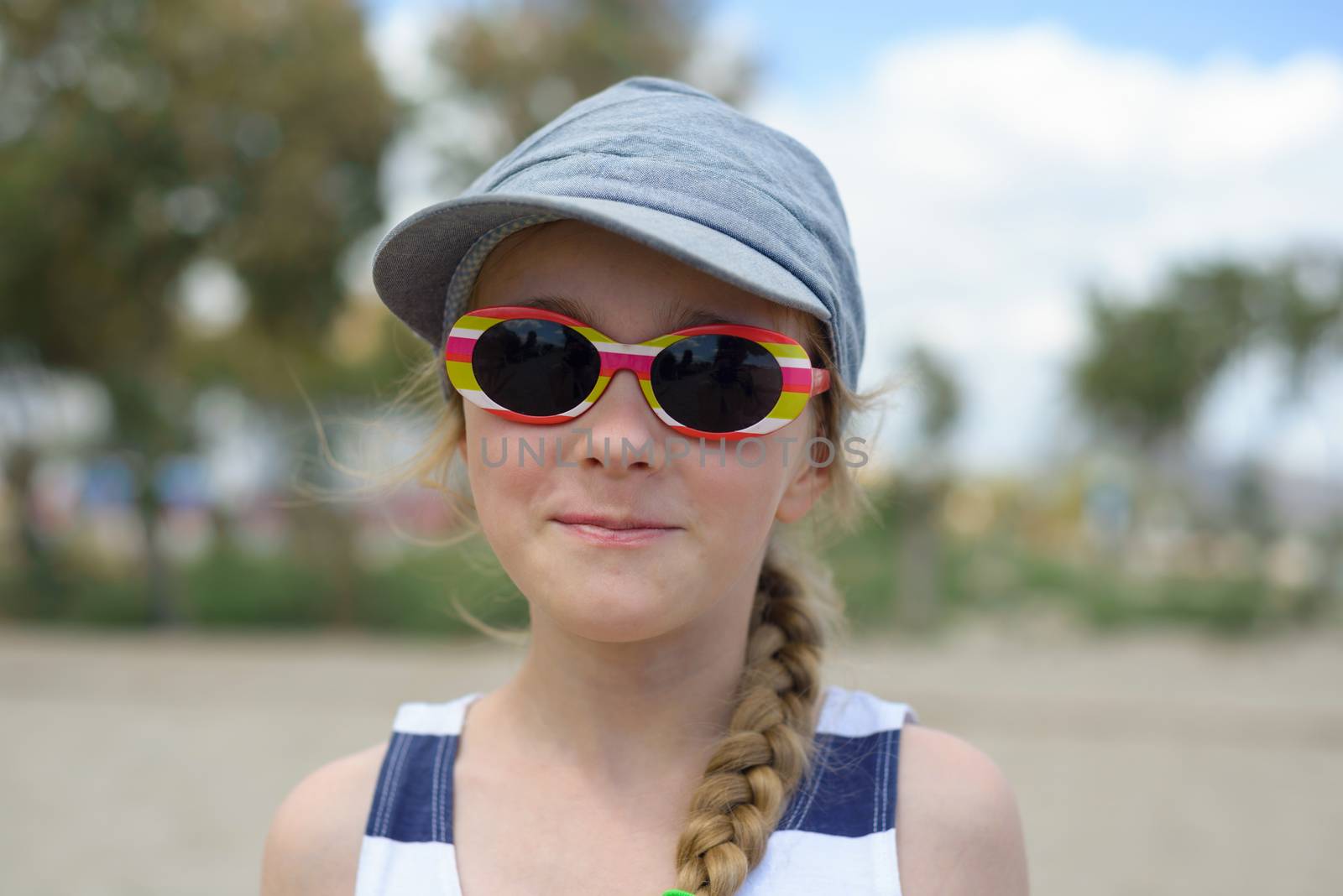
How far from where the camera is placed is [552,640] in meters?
1.58

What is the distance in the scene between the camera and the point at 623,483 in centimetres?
136

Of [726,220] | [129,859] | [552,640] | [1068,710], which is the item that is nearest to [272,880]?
[552,640]

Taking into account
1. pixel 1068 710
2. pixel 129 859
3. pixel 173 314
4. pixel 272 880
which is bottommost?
pixel 129 859

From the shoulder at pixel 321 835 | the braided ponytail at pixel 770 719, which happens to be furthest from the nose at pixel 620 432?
the shoulder at pixel 321 835

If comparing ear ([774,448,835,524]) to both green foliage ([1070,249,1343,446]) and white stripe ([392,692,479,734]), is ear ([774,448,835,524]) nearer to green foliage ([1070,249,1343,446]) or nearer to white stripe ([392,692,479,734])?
white stripe ([392,692,479,734])

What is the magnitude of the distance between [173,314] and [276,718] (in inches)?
248

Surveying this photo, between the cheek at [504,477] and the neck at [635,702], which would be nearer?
the cheek at [504,477]

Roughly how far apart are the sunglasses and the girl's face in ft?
0.07

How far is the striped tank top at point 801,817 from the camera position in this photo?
4.58 ft

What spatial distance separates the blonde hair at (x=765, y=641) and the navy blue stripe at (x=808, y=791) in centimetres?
3

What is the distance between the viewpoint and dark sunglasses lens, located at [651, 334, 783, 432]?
4.46ft

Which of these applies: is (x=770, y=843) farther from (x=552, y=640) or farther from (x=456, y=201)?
(x=456, y=201)

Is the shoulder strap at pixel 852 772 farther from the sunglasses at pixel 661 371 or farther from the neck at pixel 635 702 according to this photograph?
the sunglasses at pixel 661 371

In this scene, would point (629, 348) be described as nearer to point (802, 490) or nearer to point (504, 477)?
point (504, 477)
